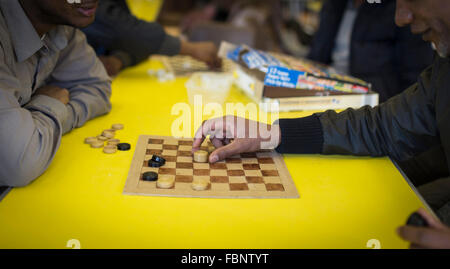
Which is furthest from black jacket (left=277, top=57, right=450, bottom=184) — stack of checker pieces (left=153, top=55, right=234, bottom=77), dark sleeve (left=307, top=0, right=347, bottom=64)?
dark sleeve (left=307, top=0, right=347, bottom=64)

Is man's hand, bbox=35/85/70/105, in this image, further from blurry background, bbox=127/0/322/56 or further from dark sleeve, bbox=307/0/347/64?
dark sleeve, bbox=307/0/347/64

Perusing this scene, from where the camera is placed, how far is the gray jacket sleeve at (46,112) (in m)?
0.85

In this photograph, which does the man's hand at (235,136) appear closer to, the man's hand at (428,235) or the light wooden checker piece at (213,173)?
the light wooden checker piece at (213,173)

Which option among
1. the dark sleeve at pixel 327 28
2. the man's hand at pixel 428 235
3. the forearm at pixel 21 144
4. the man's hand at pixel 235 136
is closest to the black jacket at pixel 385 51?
the dark sleeve at pixel 327 28

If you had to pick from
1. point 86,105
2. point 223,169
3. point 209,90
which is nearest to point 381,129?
point 223,169

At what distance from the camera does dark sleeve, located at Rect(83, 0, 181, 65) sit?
1747mm

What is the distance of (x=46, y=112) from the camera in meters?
1.03

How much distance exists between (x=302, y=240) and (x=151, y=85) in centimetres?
107

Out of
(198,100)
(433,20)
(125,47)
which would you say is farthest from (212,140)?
(125,47)

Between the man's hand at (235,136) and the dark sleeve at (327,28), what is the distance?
5.71ft

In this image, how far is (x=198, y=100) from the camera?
4.66ft

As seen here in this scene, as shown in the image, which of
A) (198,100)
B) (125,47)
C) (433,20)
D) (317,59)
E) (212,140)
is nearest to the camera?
(433,20)
